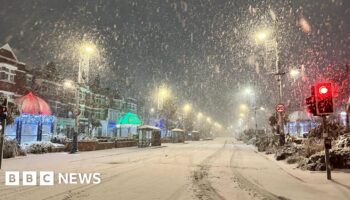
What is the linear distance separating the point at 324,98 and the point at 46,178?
33.8 feet

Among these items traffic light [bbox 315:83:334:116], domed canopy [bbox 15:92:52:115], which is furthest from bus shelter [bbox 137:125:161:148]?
traffic light [bbox 315:83:334:116]

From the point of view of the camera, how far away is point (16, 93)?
39.5 meters

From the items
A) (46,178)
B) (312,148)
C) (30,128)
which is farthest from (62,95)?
(312,148)

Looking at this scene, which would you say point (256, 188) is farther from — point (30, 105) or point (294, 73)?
point (30, 105)

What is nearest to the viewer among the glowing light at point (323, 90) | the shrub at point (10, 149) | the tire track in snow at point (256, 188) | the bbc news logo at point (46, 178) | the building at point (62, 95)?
the tire track in snow at point (256, 188)

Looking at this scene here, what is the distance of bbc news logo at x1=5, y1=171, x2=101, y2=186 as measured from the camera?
10.5 meters

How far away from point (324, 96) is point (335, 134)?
36.6 ft

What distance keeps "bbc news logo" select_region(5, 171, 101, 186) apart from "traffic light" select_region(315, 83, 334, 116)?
8179 millimetres

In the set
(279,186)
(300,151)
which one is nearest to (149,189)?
(279,186)

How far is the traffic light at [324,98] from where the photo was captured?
12.0m

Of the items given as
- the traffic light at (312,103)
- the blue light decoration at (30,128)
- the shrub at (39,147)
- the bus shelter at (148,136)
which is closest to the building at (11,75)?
the blue light decoration at (30,128)

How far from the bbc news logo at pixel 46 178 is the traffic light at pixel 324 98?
818 cm

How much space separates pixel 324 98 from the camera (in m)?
12.0

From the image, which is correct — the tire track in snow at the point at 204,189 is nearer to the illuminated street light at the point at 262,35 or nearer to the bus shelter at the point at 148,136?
the illuminated street light at the point at 262,35
